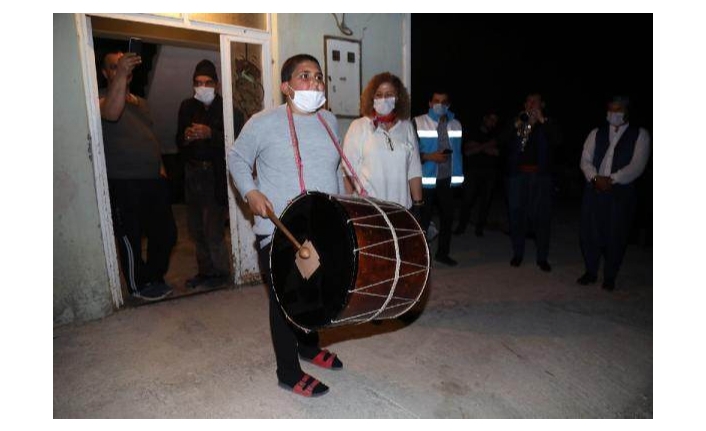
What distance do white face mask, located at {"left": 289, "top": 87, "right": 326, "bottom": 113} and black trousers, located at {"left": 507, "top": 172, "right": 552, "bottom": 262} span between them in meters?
3.26

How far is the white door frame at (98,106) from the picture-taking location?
3500mm

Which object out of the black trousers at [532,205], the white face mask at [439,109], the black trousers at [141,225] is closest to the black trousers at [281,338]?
the black trousers at [141,225]

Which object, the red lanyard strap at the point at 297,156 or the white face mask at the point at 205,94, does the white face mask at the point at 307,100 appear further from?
the white face mask at the point at 205,94

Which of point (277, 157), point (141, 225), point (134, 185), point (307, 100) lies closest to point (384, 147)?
point (307, 100)

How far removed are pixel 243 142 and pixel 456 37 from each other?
486 inches

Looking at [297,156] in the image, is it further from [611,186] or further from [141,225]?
[611,186]

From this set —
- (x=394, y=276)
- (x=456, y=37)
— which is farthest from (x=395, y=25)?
(x=456, y=37)

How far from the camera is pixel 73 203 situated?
3.53 meters

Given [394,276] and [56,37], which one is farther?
[56,37]

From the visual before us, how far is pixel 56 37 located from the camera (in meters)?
3.28

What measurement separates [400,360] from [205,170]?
8.93ft

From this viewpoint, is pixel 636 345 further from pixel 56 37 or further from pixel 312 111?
pixel 56 37

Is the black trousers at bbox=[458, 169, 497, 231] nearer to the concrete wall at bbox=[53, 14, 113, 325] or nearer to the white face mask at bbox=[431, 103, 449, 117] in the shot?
the white face mask at bbox=[431, 103, 449, 117]

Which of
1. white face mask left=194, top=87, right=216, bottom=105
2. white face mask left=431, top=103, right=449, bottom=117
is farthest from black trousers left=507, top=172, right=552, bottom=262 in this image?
white face mask left=194, top=87, right=216, bottom=105
